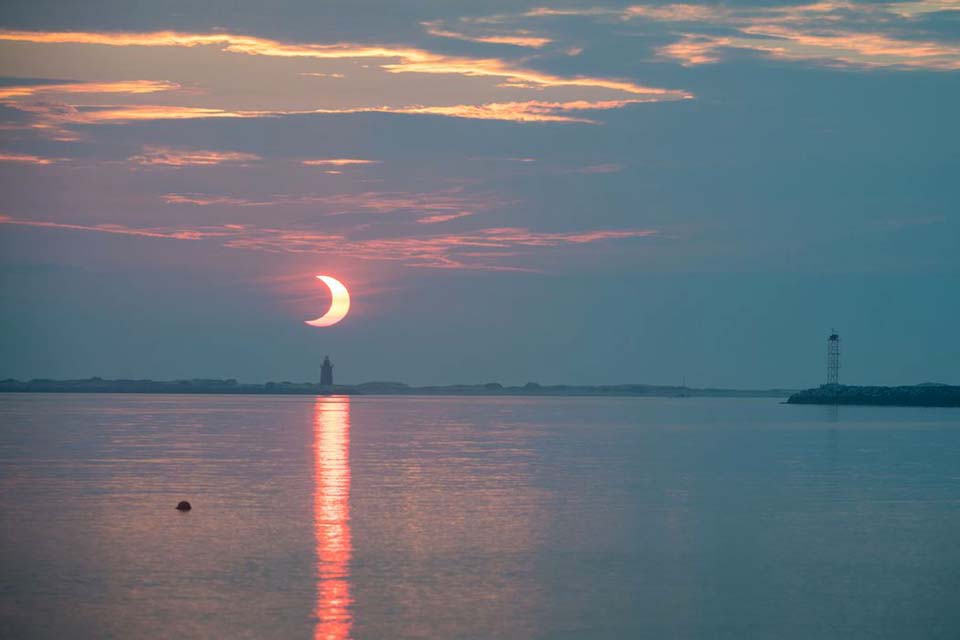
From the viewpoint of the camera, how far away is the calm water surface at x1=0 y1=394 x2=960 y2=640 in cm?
2055

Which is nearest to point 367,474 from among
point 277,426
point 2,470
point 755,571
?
point 2,470

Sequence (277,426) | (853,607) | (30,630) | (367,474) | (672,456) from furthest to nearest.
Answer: (277,426) → (672,456) → (367,474) → (853,607) → (30,630)

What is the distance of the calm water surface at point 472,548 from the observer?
20.5m

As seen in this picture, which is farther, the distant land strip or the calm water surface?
the distant land strip

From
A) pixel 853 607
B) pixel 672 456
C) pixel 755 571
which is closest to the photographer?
pixel 853 607

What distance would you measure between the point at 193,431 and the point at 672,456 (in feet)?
120

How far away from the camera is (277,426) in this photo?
96.6m

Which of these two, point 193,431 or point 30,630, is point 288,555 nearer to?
point 30,630

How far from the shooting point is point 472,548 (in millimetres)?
27594

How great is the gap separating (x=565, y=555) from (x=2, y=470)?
95.1 ft

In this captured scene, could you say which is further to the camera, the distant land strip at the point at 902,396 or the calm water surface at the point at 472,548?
the distant land strip at the point at 902,396

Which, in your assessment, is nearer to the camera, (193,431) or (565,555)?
(565,555)

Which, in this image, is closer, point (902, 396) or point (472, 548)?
point (472, 548)

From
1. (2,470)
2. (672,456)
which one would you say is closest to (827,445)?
(672,456)
